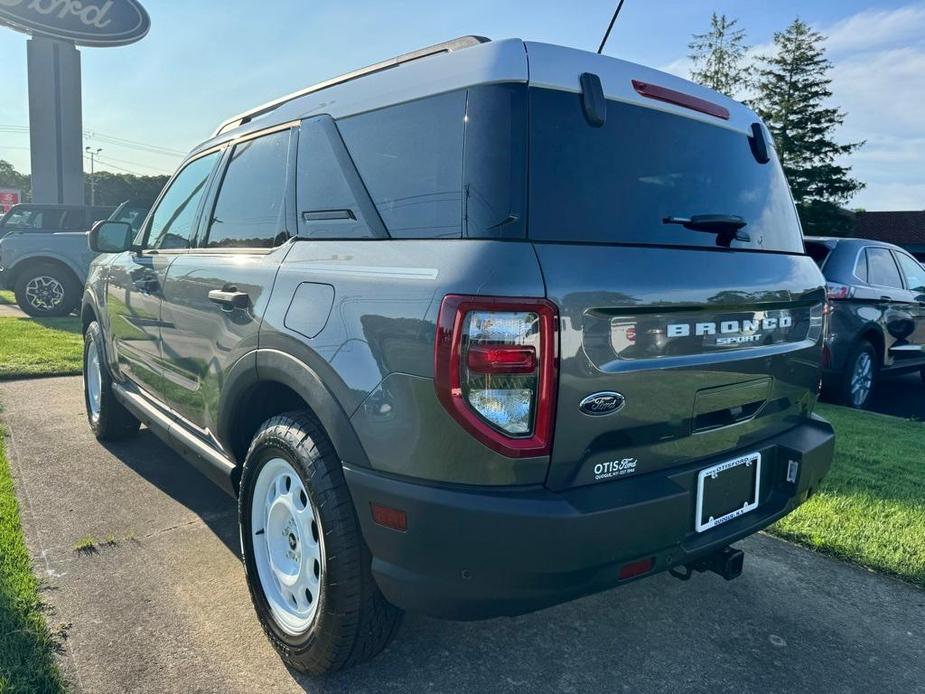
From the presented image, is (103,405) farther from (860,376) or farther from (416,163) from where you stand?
(860,376)

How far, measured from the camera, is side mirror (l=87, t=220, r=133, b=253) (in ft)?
13.6

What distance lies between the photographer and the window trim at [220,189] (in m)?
2.59

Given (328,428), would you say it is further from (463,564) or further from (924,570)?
Answer: (924,570)

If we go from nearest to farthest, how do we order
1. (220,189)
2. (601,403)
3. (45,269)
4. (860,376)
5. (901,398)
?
(601,403)
(220,189)
(860,376)
(901,398)
(45,269)

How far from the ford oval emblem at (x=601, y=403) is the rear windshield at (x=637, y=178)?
44cm

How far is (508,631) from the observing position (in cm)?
259

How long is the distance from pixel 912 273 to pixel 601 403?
7.18 meters

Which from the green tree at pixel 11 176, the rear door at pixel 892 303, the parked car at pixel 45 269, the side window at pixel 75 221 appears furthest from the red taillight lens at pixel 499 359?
the green tree at pixel 11 176

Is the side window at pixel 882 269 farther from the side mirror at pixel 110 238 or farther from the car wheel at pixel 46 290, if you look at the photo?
the car wheel at pixel 46 290

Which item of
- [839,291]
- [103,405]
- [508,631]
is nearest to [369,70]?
[508,631]

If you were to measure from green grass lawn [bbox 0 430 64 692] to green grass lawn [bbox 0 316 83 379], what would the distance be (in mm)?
4376

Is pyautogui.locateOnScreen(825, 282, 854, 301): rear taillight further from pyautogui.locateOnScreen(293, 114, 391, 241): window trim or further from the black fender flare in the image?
the black fender flare

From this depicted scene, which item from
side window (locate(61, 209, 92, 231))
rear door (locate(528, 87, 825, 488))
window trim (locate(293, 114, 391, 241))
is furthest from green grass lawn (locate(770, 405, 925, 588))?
side window (locate(61, 209, 92, 231))

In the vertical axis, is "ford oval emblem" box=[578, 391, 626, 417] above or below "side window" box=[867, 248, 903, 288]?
below
